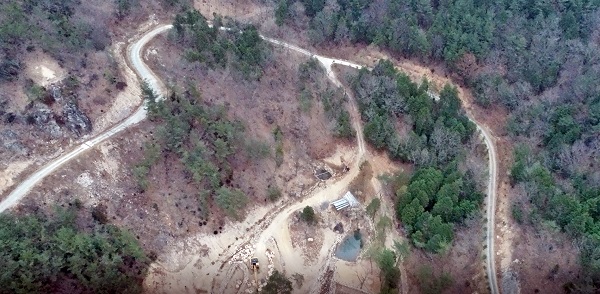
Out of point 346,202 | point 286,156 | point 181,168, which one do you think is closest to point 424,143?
point 346,202

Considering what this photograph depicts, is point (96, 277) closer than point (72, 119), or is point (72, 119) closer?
point (96, 277)

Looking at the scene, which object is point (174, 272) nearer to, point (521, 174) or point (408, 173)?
point (408, 173)

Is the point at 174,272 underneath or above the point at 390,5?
underneath

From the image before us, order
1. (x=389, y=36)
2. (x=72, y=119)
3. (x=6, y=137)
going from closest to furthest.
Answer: (x=6, y=137) → (x=72, y=119) → (x=389, y=36)

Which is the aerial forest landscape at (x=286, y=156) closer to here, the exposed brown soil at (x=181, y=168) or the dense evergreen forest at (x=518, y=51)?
the exposed brown soil at (x=181, y=168)

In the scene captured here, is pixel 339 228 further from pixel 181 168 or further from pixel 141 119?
pixel 141 119

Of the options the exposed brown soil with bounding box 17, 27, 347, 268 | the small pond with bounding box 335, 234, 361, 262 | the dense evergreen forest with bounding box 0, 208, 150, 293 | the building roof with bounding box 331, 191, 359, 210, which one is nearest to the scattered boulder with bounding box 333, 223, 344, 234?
the small pond with bounding box 335, 234, 361, 262

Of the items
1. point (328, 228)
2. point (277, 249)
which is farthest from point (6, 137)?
point (328, 228)
